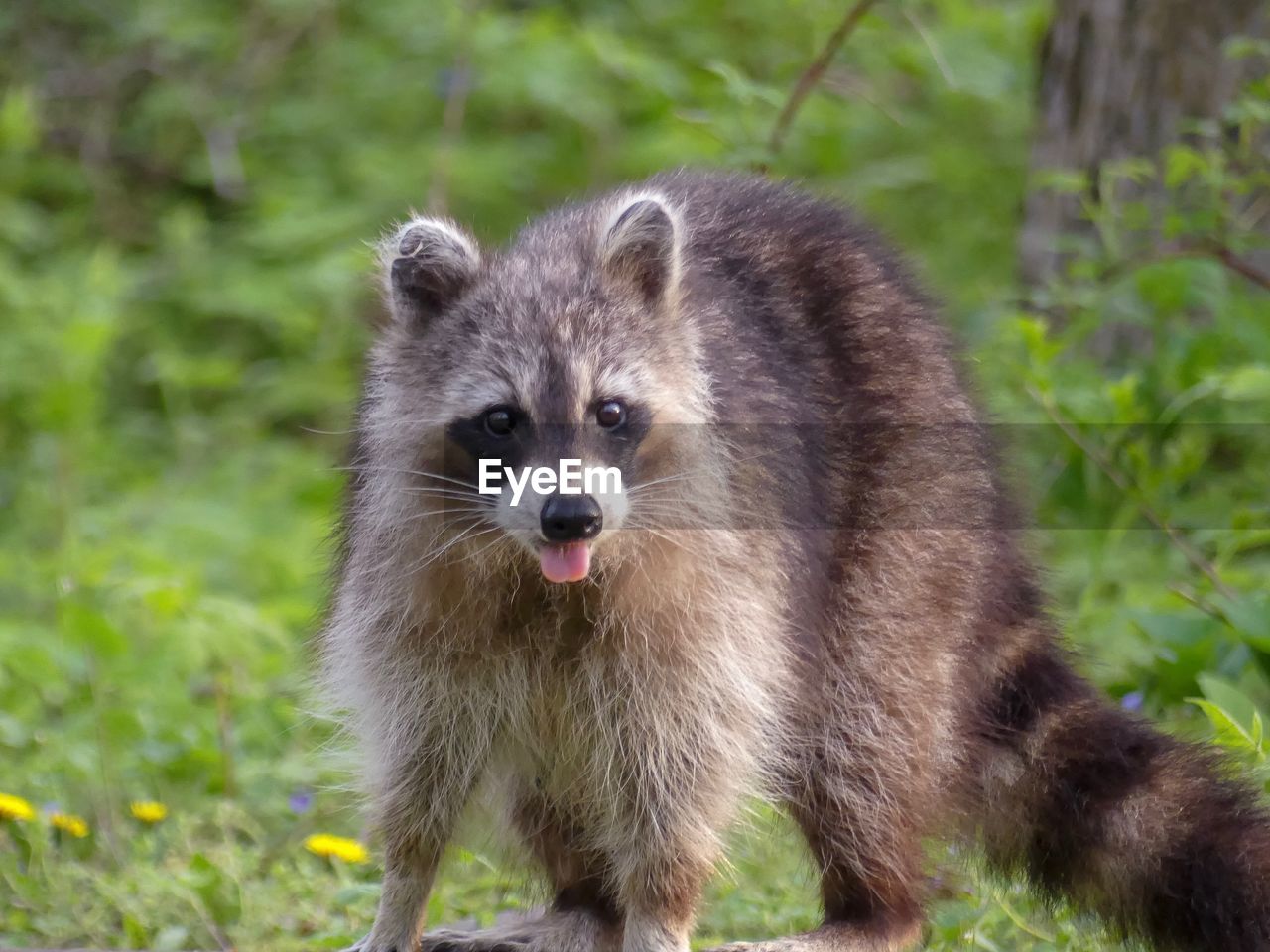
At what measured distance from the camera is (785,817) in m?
3.85

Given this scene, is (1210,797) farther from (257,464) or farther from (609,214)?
(257,464)

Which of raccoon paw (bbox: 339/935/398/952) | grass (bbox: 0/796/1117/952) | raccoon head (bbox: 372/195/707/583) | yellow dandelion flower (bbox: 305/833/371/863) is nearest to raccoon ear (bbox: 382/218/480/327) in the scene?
raccoon head (bbox: 372/195/707/583)

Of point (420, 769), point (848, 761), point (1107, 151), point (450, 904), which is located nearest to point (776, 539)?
point (848, 761)

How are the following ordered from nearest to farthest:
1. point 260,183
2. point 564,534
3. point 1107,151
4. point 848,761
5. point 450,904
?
point 564,534 → point 848,761 → point 450,904 → point 1107,151 → point 260,183

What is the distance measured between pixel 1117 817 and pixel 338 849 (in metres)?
1.98

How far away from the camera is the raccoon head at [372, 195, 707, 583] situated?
3.20m

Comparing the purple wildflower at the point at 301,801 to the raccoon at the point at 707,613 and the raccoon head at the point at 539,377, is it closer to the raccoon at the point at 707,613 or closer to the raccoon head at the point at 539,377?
the raccoon at the point at 707,613

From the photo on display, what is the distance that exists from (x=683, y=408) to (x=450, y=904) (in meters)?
1.76

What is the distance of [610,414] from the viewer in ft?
10.8

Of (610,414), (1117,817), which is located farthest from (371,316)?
(1117,817)

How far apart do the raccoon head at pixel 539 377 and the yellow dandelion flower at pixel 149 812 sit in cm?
170

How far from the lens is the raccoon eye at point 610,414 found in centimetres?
328

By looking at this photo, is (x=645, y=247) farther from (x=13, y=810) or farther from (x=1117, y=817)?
(x=13, y=810)

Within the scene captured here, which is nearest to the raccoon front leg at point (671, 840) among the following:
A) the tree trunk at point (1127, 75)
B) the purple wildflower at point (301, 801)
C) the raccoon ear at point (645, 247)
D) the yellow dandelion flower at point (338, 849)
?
the raccoon ear at point (645, 247)
